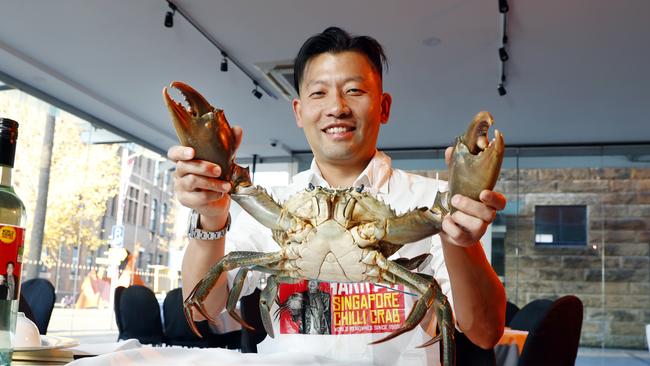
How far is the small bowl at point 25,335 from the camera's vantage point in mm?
1176

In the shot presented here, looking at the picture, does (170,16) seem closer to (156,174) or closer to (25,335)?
(25,335)

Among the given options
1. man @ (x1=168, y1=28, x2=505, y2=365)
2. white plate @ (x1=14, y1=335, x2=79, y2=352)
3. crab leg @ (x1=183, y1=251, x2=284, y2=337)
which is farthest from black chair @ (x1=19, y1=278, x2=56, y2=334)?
crab leg @ (x1=183, y1=251, x2=284, y2=337)

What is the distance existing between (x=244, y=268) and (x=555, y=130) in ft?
24.6

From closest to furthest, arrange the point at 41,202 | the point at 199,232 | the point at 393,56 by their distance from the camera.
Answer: the point at 199,232, the point at 393,56, the point at 41,202

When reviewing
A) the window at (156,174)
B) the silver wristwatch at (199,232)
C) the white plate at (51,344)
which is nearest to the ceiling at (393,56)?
the window at (156,174)

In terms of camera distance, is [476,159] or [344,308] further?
[344,308]

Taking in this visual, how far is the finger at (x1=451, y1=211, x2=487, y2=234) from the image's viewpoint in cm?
103

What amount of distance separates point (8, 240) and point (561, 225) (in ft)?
29.9

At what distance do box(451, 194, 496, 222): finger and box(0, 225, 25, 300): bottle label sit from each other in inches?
28.7

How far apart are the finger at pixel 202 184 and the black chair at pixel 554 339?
2.99 feet

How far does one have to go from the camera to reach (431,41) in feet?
Answer: 17.4

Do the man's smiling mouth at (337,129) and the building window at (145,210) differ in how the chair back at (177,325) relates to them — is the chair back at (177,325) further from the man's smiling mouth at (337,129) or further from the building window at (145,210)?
the building window at (145,210)

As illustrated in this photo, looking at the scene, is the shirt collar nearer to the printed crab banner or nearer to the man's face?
the man's face

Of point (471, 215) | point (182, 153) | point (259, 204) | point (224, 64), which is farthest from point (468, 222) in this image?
point (224, 64)
